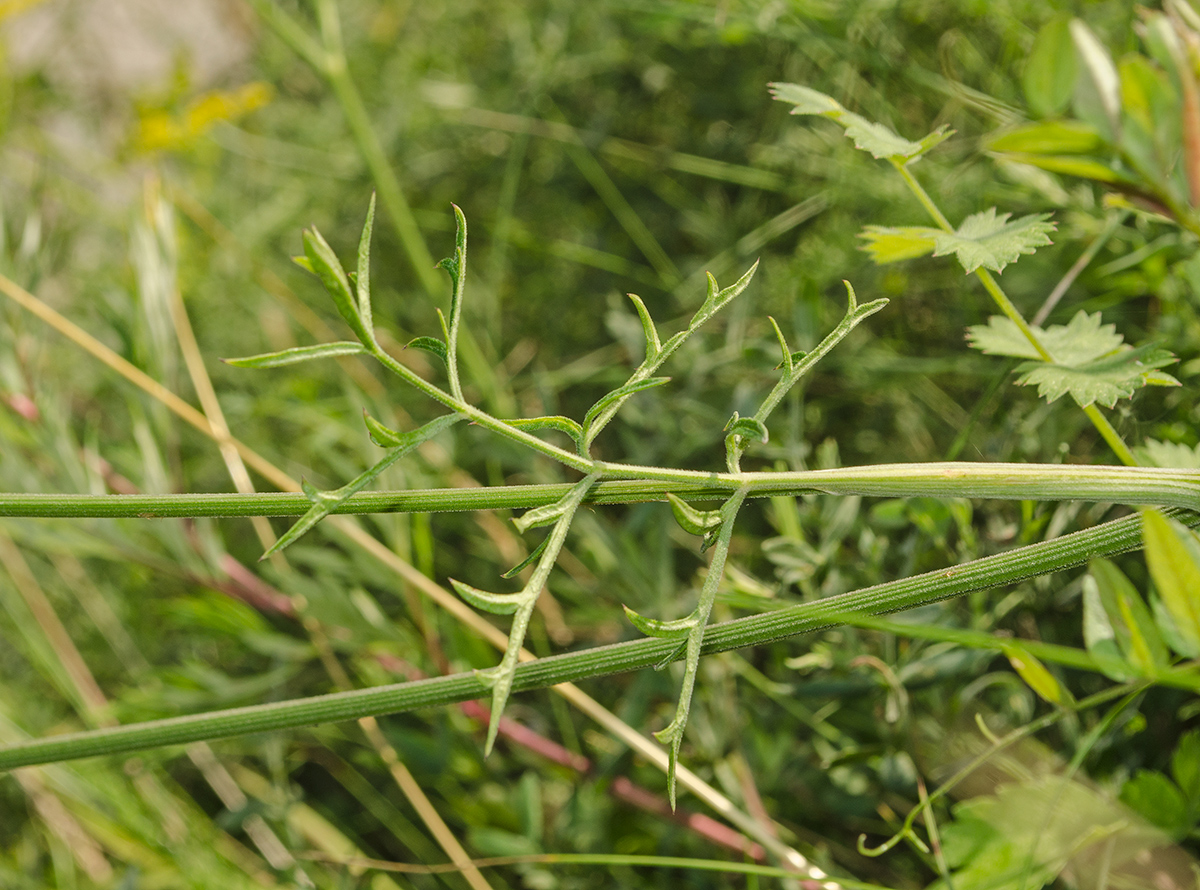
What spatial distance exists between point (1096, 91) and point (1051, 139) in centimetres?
2

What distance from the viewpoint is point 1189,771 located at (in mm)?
367

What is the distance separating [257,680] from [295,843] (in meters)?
0.15

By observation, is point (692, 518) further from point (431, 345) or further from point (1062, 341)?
point (1062, 341)

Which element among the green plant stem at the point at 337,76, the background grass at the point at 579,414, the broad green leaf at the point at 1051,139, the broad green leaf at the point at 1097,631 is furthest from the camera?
the green plant stem at the point at 337,76

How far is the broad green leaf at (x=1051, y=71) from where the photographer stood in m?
0.23

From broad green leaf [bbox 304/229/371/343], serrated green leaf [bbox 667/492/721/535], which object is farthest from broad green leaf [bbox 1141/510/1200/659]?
broad green leaf [bbox 304/229/371/343]

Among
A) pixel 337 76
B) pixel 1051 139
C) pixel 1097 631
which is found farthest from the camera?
pixel 337 76

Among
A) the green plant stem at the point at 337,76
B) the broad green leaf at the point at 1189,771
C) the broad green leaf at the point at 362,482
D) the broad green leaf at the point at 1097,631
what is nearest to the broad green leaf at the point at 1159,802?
the broad green leaf at the point at 1189,771

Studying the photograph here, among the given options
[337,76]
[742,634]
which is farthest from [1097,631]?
[337,76]

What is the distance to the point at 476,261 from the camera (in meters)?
1.00

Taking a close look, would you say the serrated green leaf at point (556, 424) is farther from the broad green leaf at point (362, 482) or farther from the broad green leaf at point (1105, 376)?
the broad green leaf at point (1105, 376)

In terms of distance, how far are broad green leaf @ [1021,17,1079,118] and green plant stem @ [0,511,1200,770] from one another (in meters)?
0.14

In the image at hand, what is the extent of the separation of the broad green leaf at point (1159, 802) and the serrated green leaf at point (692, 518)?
269 millimetres

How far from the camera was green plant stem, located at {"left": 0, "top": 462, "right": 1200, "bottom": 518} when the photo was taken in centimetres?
26
